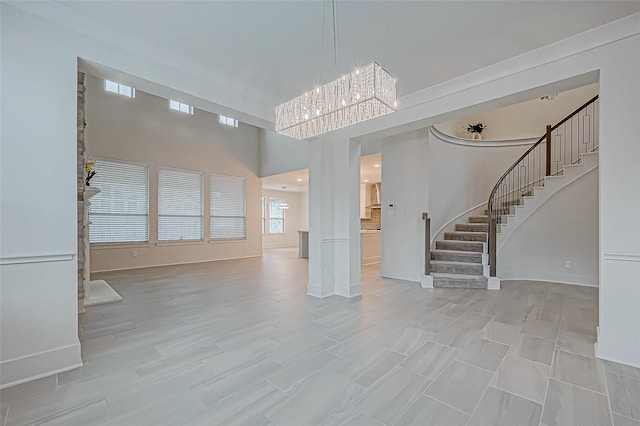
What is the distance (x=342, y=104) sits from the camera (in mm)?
2336

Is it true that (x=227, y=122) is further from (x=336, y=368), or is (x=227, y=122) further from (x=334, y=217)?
(x=336, y=368)

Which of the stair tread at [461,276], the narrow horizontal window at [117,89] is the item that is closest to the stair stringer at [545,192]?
the stair tread at [461,276]

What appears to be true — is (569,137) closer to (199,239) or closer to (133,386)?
(133,386)

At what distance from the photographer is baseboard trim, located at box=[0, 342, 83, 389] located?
2.08 meters

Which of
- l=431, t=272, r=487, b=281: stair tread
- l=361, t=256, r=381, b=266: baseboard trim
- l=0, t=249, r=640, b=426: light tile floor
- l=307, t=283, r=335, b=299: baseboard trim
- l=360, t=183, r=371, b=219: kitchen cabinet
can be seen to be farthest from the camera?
l=360, t=183, r=371, b=219: kitchen cabinet

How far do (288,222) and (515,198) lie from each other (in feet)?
31.5

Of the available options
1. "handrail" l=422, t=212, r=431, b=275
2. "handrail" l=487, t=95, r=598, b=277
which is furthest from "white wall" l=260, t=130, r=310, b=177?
"handrail" l=487, t=95, r=598, b=277

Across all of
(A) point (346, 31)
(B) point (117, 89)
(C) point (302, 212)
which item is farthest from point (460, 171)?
(C) point (302, 212)

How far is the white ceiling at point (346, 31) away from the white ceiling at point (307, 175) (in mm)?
4329

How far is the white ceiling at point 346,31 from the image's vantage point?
231 centimetres

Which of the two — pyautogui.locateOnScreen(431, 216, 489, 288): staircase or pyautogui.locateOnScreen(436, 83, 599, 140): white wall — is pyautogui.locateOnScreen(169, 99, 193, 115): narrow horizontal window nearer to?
pyautogui.locateOnScreen(436, 83, 599, 140): white wall

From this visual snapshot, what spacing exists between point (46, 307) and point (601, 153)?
4804mm

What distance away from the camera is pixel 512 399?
6.31 feet

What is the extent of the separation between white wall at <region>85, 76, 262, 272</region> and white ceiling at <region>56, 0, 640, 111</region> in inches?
206
